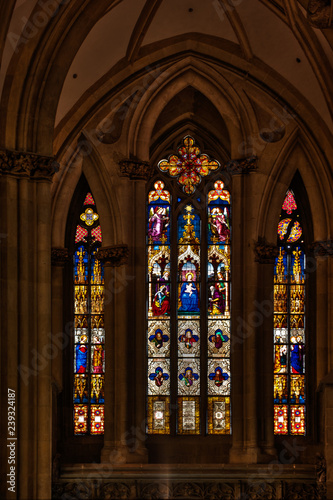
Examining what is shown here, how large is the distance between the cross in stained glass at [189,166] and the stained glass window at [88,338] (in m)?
2.00

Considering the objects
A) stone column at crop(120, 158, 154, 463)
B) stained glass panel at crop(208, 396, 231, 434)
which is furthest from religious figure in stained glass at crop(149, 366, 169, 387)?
stained glass panel at crop(208, 396, 231, 434)

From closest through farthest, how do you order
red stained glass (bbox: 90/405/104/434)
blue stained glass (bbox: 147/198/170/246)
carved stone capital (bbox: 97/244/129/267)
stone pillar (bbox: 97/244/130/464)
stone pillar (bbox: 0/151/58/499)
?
stone pillar (bbox: 0/151/58/499), stone pillar (bbox: 97/244/130/464), carved stone capital (bbox: 97/244/129/267), red stained glass (bbox: 90/405/104/434), blue stained glass (bbox: 147/198/170/246)

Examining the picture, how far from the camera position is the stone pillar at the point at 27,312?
799 inches

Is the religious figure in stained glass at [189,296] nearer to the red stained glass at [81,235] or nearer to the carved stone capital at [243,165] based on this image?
the red stained glass at [81,235]

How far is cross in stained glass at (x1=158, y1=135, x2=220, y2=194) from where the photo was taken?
99.8 feet

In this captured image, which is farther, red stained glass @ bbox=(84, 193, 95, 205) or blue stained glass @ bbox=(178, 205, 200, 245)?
red stained glass @ bbox=(84, 193, 95, 205)

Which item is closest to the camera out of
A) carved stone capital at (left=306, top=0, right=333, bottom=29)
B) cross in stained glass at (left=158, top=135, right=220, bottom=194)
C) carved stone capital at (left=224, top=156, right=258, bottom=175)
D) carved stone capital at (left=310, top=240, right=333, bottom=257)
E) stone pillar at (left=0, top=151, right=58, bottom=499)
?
carved stone capital at (left=306, top=0, right=333, bottom=29)

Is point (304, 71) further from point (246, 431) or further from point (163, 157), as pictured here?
point (246, 431)

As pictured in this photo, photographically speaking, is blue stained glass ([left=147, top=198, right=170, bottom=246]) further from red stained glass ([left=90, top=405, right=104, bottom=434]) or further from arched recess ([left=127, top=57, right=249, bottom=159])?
red stained glass ([left=90, top=405, right=104, bottom=434])

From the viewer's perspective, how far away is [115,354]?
92.6 feet

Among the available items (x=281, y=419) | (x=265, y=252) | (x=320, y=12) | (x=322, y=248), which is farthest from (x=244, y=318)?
(x=320, y=12)

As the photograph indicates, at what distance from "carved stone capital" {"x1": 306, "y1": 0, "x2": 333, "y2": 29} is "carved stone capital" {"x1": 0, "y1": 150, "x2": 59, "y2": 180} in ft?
15.3

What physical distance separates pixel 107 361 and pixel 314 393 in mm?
4651

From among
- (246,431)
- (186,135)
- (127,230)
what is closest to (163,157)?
(186,135)
